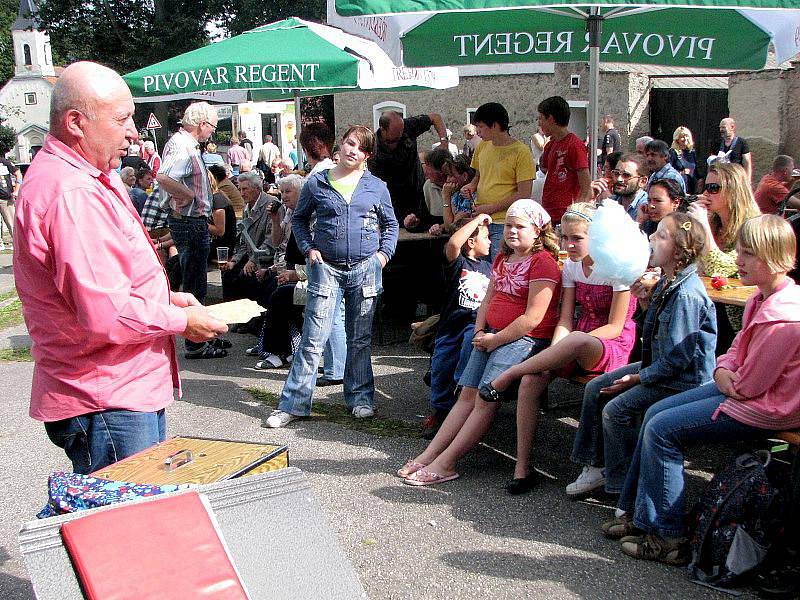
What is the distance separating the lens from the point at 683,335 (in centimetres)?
393

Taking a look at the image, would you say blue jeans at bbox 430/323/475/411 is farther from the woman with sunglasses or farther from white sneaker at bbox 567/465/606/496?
the woman with sunglasses

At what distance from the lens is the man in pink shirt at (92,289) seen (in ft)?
8.51

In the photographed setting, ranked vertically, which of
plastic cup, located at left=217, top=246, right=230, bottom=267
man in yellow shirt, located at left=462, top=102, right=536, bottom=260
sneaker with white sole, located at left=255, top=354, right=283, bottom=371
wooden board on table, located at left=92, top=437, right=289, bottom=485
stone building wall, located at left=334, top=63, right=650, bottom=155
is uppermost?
stone building wall, located at left=334, top=63, right=650, bottom=155

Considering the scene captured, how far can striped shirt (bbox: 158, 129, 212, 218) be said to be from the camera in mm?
7555

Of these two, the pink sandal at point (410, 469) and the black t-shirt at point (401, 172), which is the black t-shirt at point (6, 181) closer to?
the black t-shirt at point (401, 172)

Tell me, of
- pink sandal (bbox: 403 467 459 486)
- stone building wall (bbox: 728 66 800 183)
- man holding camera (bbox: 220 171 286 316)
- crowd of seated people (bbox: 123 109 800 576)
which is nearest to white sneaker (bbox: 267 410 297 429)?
crowd of seated people (bbox: 123 109 800 576)

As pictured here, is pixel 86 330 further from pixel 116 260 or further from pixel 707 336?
pixel 707 336

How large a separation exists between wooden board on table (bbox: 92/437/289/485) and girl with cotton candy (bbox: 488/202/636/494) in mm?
2195

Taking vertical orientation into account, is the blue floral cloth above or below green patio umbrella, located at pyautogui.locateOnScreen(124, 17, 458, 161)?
below

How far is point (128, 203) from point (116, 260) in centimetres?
34

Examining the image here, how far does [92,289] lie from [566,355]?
270cm

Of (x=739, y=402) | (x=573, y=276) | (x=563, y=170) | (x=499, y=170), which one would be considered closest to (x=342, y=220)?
(x=573, y=276)

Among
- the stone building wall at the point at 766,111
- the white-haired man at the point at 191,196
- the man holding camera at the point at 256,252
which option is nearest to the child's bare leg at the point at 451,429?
the man holding camera at the point at 256,252

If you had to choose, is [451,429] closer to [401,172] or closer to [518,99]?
[401,172]
